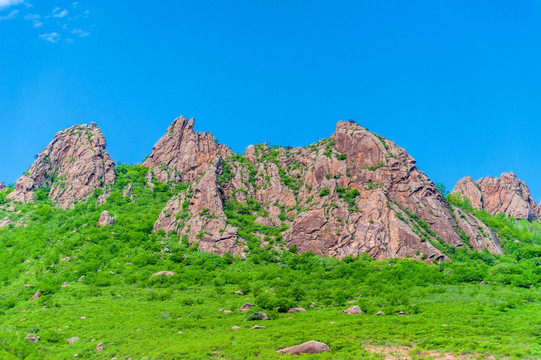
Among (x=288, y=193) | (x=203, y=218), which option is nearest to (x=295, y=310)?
(x=203, y=218)

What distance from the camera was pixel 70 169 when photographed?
415ft

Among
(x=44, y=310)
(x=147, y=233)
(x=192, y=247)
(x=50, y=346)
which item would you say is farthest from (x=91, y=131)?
(x=50, y=346)

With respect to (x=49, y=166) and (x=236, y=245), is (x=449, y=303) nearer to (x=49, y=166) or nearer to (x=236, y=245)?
(x=236, y=245)

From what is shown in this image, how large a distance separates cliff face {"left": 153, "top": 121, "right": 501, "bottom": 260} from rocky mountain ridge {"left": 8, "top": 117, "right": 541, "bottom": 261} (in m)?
0.23

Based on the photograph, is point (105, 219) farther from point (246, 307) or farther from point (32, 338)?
point (32, 338)

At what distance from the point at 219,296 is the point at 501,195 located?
134 metres

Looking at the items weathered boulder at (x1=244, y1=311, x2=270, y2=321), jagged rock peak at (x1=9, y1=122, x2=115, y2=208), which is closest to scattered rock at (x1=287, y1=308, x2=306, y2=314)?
weathered boulder at (x1=244, y1=311, x2=270, y2=321)

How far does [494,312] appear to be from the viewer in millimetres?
58469

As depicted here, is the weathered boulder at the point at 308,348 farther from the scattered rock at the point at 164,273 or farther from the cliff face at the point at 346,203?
the cliff face at the point at 346,203

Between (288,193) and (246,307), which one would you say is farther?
(288,193)

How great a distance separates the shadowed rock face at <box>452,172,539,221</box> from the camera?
16262 cm

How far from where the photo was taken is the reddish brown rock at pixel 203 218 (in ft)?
310

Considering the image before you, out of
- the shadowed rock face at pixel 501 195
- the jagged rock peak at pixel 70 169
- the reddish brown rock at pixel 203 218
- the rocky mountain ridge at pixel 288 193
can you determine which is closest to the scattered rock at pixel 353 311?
the rocky mountain ridge at pixel 288 193

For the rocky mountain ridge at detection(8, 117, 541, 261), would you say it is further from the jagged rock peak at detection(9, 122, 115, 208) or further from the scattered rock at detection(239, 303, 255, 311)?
the scattered rock at detection(239, 303, 255, 311)
